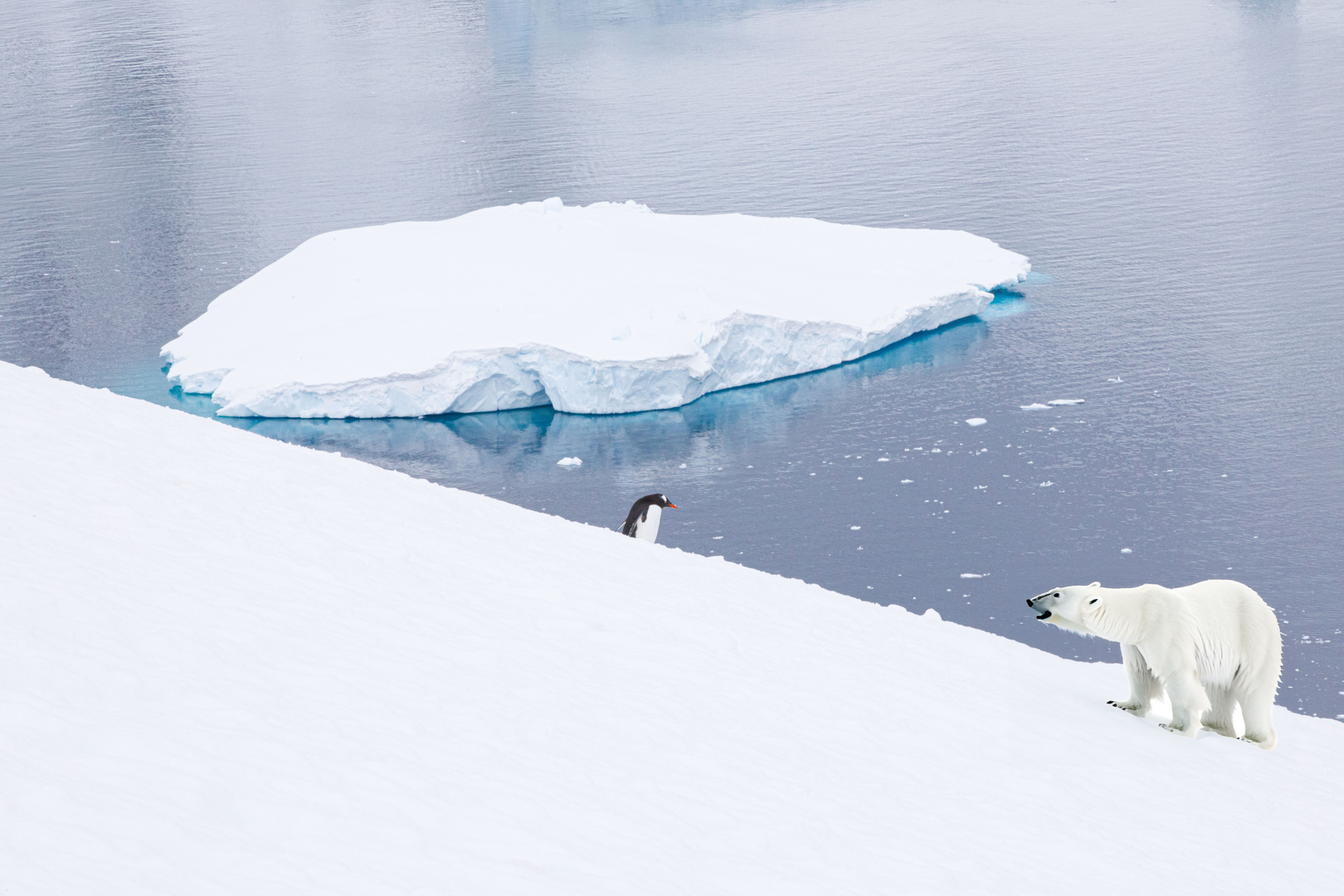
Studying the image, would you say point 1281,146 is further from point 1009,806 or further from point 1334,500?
point 1009,806

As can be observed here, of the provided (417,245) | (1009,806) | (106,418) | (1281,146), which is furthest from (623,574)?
(1281,146)

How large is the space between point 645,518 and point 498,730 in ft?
33.0

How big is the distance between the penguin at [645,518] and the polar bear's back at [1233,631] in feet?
28.3

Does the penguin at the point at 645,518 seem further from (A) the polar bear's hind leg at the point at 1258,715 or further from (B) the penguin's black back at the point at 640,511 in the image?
(A) the polar bear's hind leg at the point at 1258,715

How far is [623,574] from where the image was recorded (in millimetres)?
9008

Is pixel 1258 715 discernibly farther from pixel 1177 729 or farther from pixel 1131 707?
pixel 1131 707

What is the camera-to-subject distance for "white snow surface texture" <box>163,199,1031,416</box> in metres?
23.5

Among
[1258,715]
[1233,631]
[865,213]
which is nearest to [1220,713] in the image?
[1258,715]

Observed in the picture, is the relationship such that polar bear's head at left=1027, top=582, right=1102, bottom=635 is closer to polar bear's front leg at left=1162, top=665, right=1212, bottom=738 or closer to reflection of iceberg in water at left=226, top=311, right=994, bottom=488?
polar bear's front leg at left=1162, top=665, right=1212, bottom=738

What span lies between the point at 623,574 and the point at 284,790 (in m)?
4.55

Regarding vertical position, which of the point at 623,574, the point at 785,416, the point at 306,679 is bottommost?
the point at 785,416

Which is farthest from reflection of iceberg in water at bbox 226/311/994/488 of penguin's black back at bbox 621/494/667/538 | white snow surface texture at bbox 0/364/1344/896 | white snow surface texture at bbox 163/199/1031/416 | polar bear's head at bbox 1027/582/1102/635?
polar bear's head at bbox 1027/582/1102/635

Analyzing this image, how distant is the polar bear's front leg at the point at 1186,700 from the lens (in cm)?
760

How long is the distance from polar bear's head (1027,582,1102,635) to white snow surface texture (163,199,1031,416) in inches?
613
